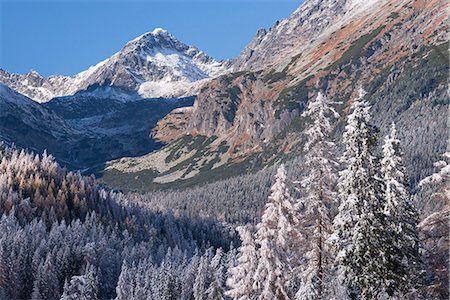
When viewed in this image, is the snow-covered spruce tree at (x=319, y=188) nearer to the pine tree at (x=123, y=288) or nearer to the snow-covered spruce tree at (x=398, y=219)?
the snow-covered spruce tree at (x=398, y=219)

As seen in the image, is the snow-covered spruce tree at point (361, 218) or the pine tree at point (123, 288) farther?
the pine tree at point (123, 288)

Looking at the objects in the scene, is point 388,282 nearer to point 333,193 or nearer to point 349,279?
point 349,279

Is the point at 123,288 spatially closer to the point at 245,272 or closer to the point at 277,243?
the point at 245,272

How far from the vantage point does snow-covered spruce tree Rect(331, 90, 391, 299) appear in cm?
3059

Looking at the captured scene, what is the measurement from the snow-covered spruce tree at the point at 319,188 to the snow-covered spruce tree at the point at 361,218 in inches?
51.5

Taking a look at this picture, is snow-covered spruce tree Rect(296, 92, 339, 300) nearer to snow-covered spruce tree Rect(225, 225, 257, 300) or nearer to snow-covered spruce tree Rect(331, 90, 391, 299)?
snow-covered spruce tree Rect(331, 90, 391, 299)

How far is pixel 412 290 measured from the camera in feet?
102

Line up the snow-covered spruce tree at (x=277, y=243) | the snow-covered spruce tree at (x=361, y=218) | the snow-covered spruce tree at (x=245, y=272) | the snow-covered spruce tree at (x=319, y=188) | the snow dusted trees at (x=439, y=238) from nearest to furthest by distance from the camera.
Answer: the snow dusted trees at (x=439, y=238)
the snow-covered spruce tree at (x=361, y=218)
the snow-covered spruce tree at (x=319, y=188)
the snow-covered spruce tree at (x=277, y=243)
the snow-covered spruce tree at (x=245, y=272)

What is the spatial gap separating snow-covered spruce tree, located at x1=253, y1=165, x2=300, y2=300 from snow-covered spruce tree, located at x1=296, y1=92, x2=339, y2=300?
86.0 inches

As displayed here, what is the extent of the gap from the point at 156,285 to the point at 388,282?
75.7 meters

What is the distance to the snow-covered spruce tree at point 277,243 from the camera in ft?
115

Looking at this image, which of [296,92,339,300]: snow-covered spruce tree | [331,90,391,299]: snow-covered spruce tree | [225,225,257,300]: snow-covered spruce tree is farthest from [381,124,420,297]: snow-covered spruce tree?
[225,225,257,300]: snow-covered spruce tree

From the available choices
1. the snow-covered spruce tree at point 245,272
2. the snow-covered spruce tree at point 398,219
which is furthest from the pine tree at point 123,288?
the snow-covered spruce tree at point 398,219

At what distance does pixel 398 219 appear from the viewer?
31656 millimetres
